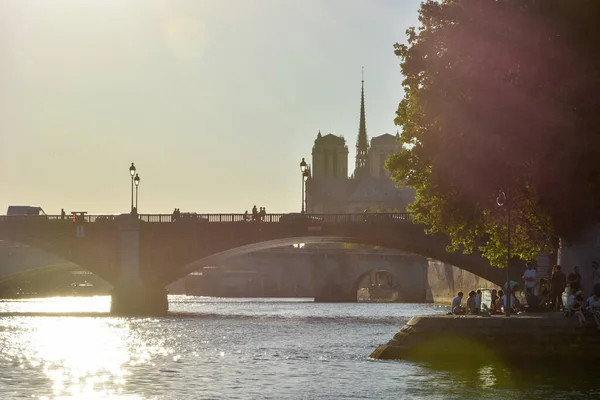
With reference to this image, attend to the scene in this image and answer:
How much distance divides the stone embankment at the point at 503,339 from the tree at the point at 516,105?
15.5 ft

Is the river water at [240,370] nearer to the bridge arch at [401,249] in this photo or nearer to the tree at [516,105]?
the tree at [516,105]

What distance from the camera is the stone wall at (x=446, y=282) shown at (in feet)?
374

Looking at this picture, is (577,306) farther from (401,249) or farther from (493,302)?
(401,249)

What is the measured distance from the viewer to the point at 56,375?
44.8 metres

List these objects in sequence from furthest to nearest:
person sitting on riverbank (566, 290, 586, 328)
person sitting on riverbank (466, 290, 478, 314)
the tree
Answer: person sitting on riverbank (466, 290, 478, 314), the tree, person sitting on riverbank (566, 290, 586, 328)

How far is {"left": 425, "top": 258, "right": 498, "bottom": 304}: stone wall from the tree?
5636 cm

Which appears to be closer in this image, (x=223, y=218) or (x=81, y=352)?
(x=81, y=352)

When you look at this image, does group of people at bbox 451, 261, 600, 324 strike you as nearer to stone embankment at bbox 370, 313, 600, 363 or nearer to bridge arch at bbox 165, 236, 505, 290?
stone embankment at bbox 370, 313, 600, 363

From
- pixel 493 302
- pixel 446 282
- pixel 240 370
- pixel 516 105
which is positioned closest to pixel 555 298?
pixel 493 302

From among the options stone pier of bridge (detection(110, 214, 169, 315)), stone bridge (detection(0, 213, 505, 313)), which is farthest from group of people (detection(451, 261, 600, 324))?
A: stone pier of bridge (detection(110, 214, 169, 315))

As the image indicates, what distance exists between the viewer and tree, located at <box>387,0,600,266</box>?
45.3m

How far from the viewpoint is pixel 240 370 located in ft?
152

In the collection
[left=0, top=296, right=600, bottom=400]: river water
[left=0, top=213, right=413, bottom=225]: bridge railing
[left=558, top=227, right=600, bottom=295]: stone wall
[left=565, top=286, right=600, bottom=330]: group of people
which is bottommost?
[left=0, top=296, right=600, bottom=400]: river water

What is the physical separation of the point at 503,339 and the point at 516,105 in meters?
7.67
